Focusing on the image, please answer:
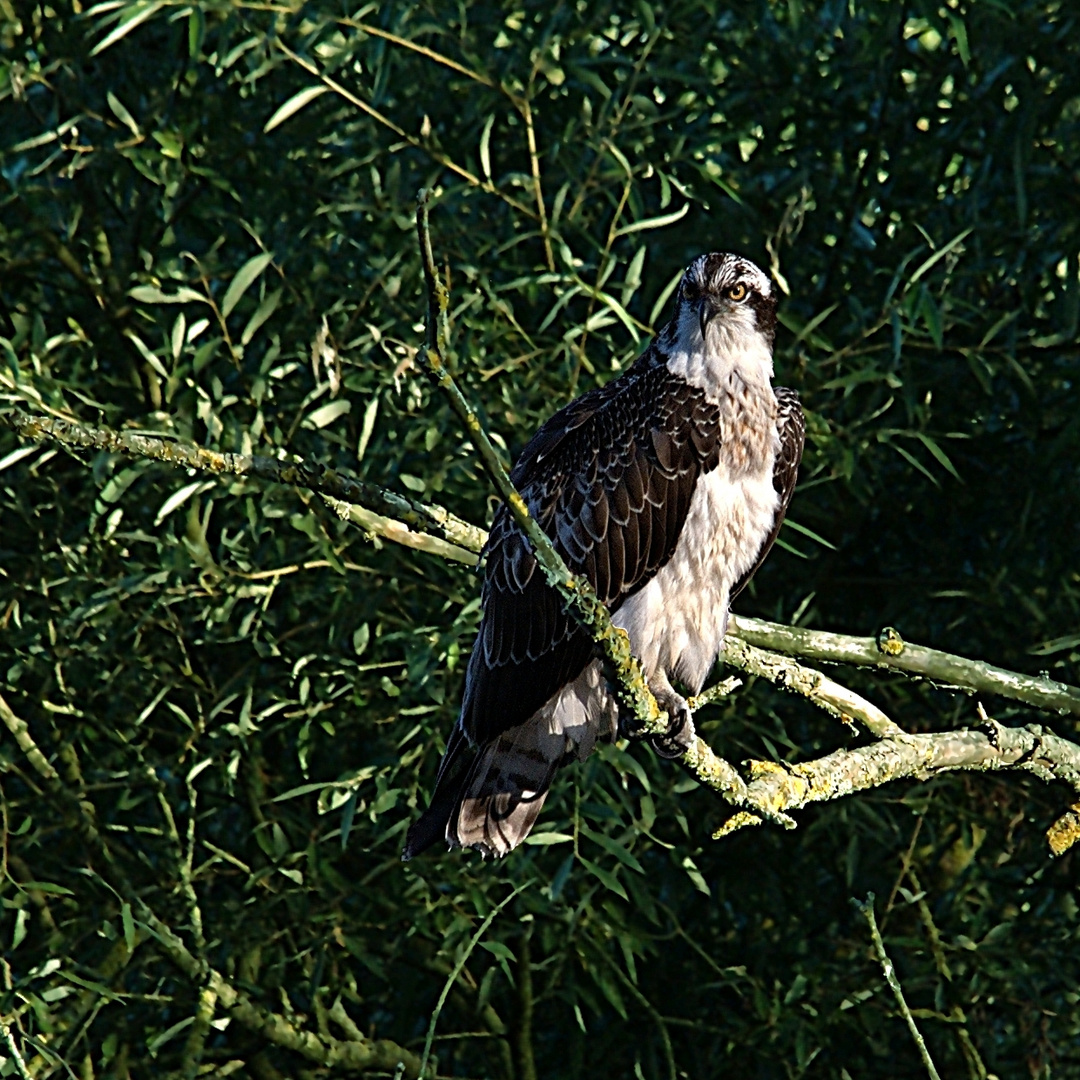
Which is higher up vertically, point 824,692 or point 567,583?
point 567,583

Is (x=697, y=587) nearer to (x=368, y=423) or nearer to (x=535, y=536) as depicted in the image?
(x=368, y=423)

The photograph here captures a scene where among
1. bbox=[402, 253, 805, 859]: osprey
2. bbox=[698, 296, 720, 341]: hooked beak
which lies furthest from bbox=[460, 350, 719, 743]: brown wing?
bbox=[698, 296, 720, 341]: hooked beak

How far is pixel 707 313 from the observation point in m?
3.08

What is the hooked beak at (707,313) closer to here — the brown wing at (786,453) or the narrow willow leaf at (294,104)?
the brown wing at (786,453)

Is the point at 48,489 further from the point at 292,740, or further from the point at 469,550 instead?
the point at 469,550

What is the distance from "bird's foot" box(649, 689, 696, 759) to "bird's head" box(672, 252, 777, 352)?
0.65 m

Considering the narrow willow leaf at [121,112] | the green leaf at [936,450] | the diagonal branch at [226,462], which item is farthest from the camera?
the narrow willow leaf at [121,112]

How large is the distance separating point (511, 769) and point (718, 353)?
0.87 m

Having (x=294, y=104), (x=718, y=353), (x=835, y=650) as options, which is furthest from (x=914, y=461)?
(x=294, y=104)

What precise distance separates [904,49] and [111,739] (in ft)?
7.97

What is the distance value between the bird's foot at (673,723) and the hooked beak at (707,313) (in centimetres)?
66

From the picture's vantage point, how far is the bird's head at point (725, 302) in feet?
10.1

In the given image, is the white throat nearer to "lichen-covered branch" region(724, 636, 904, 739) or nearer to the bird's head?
the bird's head

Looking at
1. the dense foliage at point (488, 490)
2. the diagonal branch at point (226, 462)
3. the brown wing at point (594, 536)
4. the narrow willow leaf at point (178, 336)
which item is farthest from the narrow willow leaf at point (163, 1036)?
the diagonal branch at point (226, 462)
